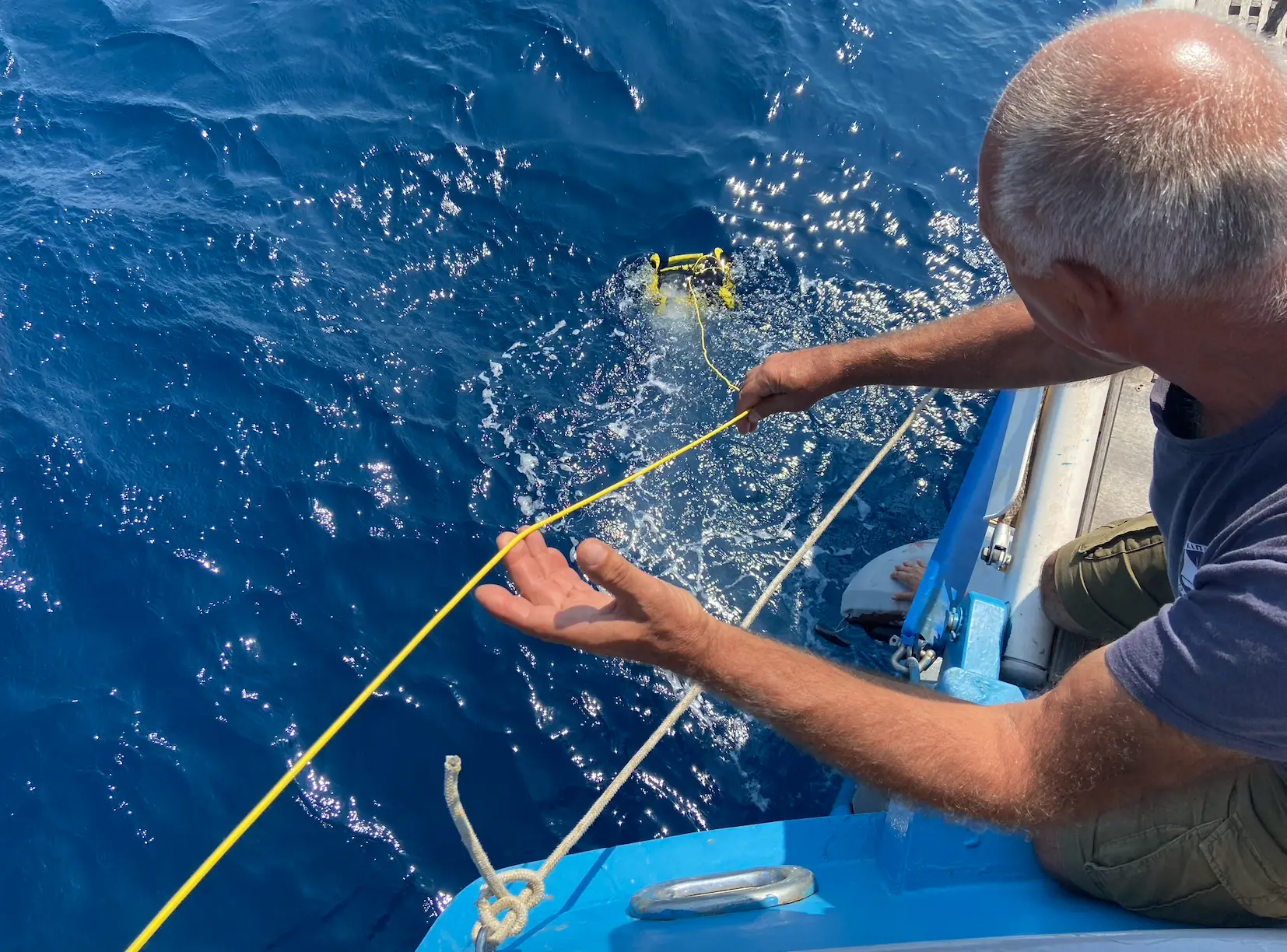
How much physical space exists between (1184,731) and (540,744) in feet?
8.07

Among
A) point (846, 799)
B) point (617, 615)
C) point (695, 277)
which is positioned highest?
point (695, 277)

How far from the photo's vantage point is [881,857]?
209 cm

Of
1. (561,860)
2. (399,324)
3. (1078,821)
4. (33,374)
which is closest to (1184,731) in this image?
(1078,821)

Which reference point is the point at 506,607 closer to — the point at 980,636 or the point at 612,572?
the point at 612,572

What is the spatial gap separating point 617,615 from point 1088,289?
2.96ft

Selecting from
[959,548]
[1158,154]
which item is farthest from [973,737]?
[959,548]

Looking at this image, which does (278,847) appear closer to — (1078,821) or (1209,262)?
(1078,821)

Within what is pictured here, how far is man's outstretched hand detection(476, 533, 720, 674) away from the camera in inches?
55.1

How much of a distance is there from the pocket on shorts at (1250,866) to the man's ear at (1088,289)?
3.28 ft

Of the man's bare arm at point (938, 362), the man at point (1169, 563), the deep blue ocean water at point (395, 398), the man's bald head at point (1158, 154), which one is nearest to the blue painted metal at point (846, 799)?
the deep blue ocean water at point (395, 398)

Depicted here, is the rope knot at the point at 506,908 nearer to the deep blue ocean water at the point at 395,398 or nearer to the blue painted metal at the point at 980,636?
the deep blue ocean water at the point at 395,398

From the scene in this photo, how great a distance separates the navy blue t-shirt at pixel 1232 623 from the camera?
1.14m

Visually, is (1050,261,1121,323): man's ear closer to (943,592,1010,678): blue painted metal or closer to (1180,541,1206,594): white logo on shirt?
(1180,541,1206,594): white logo on shirt

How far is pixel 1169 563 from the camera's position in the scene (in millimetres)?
1657
